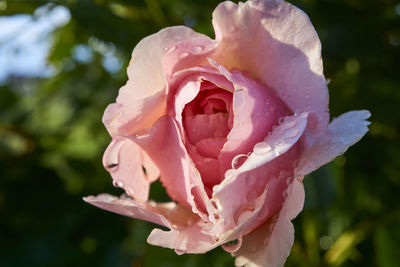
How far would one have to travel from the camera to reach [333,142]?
0.41 meters

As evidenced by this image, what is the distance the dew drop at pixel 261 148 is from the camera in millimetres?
366

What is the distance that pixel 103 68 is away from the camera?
1191 mm

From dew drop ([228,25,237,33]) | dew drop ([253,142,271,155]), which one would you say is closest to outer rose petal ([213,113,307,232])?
dew drop ([253,142,271,155])

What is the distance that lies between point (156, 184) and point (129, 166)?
266 millimetres

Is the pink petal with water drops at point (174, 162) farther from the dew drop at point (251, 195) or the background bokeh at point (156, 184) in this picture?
the background bokeh at point (156, 184)

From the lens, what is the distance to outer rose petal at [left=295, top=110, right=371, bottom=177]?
0.39 m

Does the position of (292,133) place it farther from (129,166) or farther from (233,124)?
(129,166)

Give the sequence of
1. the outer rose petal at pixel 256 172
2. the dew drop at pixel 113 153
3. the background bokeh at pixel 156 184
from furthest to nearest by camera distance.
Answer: the background bokeh at pixel 156 184 < the dew drop at pixel 113 153 < the outer rose petal at pixel 256 172

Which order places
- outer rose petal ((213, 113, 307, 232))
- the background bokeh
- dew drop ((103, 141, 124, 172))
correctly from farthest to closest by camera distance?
the background bokeh < dew drop ((103, 141, 124, 172)) < outer rose petal ((213, 113, 307, 232))

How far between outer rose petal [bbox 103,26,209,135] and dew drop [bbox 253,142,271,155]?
0.39 feet

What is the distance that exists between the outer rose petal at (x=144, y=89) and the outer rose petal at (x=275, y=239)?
0.15 m

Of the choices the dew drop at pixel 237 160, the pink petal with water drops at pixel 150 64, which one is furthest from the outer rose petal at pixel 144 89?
the dew drop at pixel 237 160

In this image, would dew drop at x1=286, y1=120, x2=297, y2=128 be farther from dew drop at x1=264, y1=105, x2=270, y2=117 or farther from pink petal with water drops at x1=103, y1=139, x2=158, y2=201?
pink petal with water drops at x1=103, y1=139, x2=158, y2=201

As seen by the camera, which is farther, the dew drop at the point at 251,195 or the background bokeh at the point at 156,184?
the background bokeh at the point at 156,184
